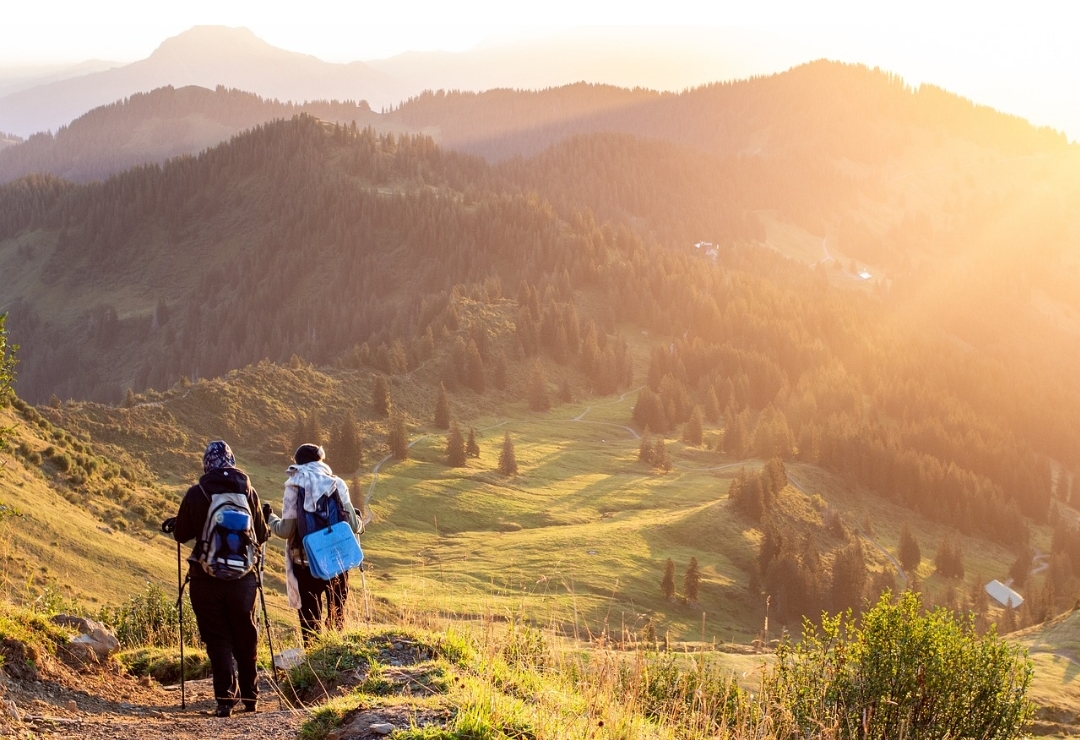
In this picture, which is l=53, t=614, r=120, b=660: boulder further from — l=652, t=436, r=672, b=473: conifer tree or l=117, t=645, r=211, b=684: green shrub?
l=652, t=436, r=672, b=473: conifer tree

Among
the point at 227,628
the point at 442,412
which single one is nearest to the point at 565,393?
the point at 442,412

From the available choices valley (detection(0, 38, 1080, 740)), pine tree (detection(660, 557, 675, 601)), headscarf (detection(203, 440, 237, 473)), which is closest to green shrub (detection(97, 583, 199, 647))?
valley (detection(0, 38, 1080, 740))

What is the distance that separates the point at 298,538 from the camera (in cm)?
1653

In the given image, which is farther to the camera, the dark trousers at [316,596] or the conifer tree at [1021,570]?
the conifer tree at [1021,570]

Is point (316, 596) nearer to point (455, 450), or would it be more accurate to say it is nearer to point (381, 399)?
point (455, 450)

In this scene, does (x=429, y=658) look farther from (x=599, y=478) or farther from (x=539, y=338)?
(x=539, y=338)

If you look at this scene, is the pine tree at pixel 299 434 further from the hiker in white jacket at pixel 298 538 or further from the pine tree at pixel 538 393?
the hiker in white jacket at pixel 298 538

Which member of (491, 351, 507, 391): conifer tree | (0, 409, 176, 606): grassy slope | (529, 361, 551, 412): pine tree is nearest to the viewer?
(0, 409, 176, 606): grassy slope

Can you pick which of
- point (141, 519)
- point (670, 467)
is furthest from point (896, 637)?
point (670, 467)

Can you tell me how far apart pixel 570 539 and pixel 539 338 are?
3043 inches

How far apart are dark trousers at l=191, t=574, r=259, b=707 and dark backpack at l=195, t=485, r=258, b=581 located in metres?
0.37

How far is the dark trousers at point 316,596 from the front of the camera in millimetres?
16750

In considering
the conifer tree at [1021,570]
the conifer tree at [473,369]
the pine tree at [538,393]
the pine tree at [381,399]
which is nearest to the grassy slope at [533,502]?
the pine tree at [381,399]

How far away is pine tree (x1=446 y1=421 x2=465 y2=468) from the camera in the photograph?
10938 cm
